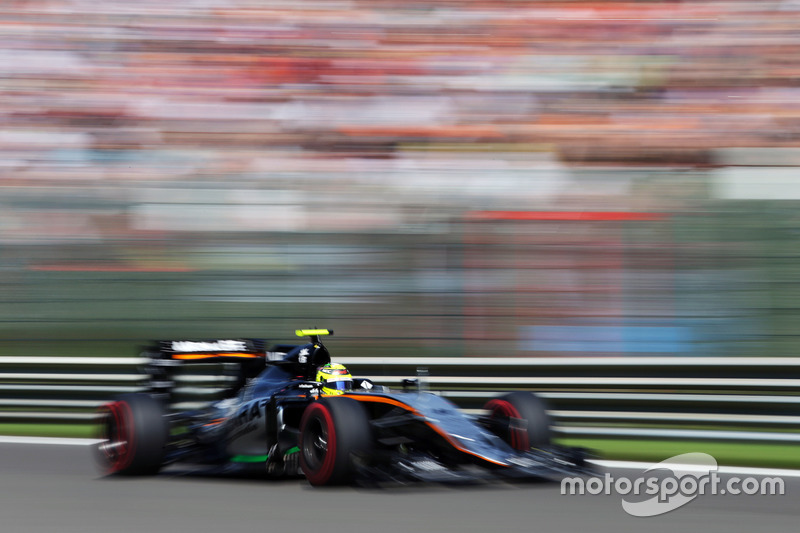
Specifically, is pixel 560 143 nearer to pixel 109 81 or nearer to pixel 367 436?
pixel 109 81

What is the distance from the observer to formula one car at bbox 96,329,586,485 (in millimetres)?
6301

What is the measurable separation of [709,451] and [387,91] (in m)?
6.44

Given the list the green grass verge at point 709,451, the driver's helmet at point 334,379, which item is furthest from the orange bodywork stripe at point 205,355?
the green grass verge at point 709,451

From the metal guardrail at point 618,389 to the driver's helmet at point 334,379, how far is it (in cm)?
48

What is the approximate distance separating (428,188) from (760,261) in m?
4.04

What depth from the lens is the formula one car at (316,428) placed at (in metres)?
6.30

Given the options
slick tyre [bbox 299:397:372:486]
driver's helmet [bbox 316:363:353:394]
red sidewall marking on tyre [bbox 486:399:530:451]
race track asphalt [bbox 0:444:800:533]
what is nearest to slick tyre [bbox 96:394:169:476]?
race track asphalt [bbox 0:444:800:533]

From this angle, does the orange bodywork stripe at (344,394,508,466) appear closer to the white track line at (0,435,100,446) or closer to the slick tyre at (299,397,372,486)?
the slick tyre at (299,397,372,486)

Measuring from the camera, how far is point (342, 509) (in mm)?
5719

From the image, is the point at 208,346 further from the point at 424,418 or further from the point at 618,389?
the point at 618,389

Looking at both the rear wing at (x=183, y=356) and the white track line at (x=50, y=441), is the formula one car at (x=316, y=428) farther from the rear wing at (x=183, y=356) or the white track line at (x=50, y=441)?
the white track line at (x=50, y=441)

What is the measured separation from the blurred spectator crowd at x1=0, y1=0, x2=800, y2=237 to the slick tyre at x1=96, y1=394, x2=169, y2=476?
5.00 metres

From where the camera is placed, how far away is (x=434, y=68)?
43.5ft

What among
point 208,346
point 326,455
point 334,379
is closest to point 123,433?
point 208,346
